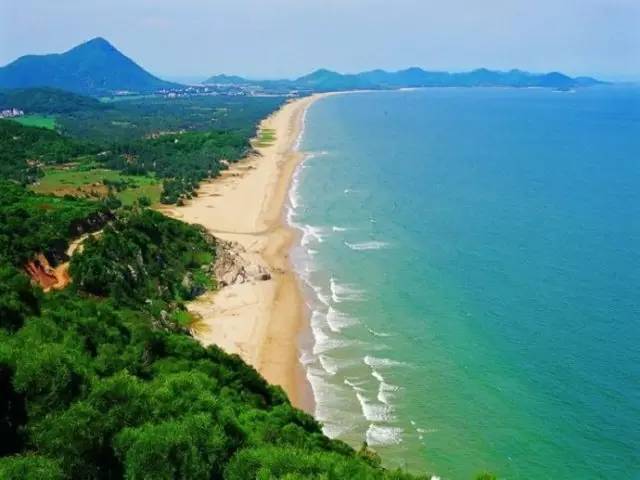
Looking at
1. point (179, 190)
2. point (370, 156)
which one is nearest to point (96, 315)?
point (179, 190)

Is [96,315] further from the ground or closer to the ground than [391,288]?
further from the ground

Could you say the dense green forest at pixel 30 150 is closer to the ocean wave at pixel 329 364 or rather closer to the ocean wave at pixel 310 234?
the ocean wave at pixel 310 234

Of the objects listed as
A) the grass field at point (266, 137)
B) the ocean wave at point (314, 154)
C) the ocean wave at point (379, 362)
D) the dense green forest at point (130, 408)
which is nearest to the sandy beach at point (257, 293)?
the ocean wave at point (379, 362)

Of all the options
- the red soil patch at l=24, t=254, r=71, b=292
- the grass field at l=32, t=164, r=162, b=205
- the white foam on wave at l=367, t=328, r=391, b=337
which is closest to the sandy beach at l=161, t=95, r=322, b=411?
the white foam on wave at l=367, t=328, r=391, b=337

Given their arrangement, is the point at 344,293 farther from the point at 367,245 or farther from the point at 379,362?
the point at 367,245

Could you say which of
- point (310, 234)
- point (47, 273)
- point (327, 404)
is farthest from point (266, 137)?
point (327, 404)

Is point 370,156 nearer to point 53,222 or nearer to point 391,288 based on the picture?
point 391,288

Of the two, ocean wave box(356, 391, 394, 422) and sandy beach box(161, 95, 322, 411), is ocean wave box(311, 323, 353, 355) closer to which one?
sandy beach box(161, 95, 322, 411)
